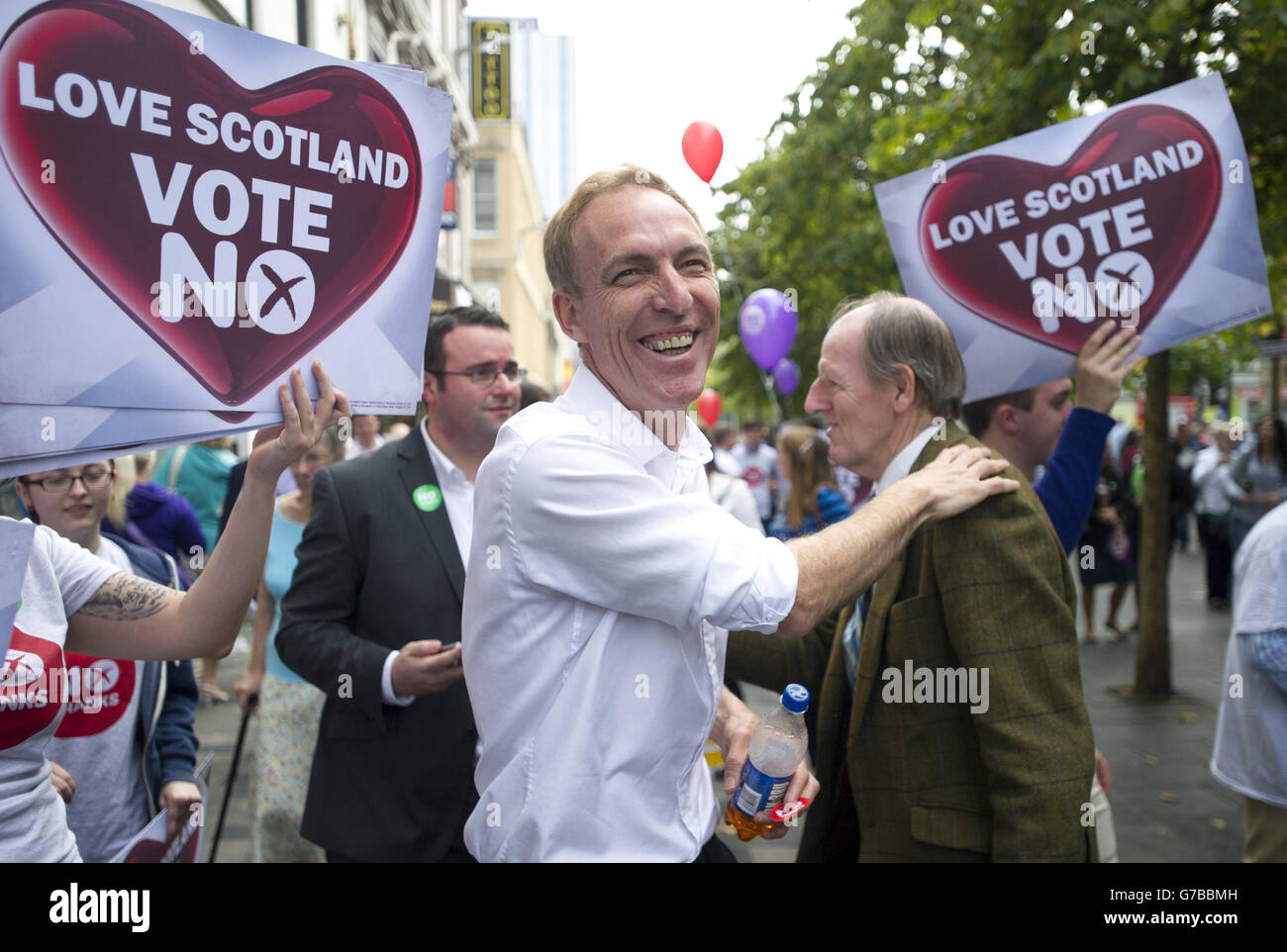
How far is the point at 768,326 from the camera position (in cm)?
1248

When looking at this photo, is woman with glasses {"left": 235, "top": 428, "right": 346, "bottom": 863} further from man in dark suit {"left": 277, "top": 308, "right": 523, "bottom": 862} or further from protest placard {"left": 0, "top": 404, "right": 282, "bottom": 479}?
protest placard {"left": 0, "top": 404, "right": 282, "bottom": 479}

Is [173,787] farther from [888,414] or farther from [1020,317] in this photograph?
[1020,317]

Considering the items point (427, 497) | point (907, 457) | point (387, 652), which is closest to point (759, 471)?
point (427, 497)

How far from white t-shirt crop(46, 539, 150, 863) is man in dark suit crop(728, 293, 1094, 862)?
176cm

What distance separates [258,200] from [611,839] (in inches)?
48.5

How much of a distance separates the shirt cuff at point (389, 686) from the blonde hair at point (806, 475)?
13.5 feet

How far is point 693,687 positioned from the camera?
1647mm

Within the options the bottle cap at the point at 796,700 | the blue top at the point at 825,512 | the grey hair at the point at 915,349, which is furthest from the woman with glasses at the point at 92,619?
the blue top at the point at 825,512

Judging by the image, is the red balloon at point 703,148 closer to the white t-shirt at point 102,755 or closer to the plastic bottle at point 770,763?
the white t-shirt at point 102,755

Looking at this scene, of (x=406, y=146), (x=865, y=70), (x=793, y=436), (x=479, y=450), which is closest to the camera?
(x=406, y=146)

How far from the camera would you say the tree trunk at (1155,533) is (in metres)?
6.24

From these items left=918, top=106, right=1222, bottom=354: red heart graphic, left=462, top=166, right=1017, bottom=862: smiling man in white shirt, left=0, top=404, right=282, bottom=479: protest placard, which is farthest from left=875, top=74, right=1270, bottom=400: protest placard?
left=0, top=404, right=282, bottom=479: protest placard

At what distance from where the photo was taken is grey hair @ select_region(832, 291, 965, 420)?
88.0 inches

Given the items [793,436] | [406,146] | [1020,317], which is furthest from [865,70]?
[406,146]
